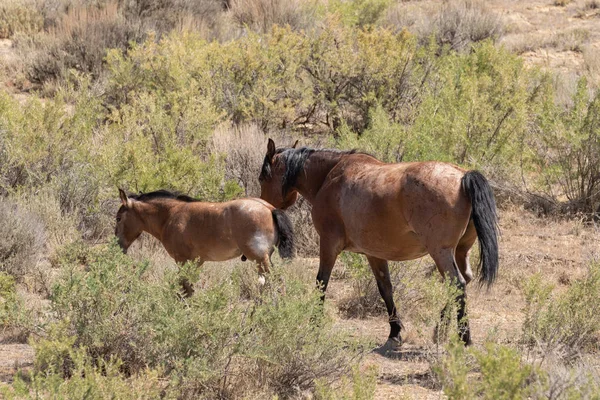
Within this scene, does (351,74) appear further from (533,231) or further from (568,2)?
(568,2)

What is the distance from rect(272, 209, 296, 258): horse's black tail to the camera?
852 cm

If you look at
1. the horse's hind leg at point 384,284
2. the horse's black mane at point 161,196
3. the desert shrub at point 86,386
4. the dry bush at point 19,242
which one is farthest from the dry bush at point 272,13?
the desert shrub at point 86,386

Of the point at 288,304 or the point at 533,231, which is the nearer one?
the point at 288,304

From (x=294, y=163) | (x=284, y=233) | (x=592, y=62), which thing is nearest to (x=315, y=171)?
(x=294, y=163)

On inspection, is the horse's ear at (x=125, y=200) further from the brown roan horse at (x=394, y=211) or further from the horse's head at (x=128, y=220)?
the brown roan horse at (x=394, y=211)

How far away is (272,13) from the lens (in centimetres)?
2178

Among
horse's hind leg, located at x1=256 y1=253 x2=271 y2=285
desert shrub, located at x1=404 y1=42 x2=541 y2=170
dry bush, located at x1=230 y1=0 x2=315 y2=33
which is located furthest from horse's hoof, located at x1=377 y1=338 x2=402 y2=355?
dry bush, located at x1=230 y1=0 x2=315 y2=33

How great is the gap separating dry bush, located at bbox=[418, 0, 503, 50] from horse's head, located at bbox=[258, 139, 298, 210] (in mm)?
12527

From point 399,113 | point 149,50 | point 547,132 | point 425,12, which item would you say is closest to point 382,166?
point 547,132

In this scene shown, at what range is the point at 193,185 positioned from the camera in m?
11.4

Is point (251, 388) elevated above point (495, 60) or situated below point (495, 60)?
above

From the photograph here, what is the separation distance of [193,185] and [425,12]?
50.1 ft

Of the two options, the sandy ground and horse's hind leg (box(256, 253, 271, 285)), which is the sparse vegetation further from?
horse's hind leg (box(256, 253, 271, 285))

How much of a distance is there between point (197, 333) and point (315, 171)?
290 cm
